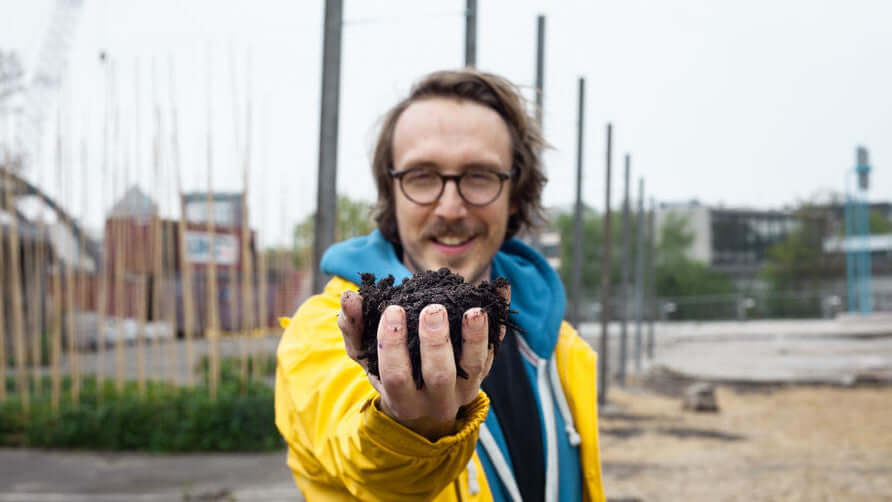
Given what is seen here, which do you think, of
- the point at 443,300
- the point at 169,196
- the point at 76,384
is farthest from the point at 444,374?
the point at 76,384

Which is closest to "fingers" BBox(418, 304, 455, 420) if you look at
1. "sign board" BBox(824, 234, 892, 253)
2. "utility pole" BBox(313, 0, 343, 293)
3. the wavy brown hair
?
the wavy brown hair

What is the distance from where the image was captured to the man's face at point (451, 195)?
161 cm

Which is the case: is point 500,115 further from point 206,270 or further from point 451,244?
point 206,270

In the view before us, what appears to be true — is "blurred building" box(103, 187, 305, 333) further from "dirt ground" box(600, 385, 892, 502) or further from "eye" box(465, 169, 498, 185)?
"eye" box(465, 169, 498, 185)

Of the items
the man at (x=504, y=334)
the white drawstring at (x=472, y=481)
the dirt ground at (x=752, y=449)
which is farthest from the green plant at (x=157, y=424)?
the white drawstring at (x=472, y=481)

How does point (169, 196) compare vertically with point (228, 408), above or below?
above

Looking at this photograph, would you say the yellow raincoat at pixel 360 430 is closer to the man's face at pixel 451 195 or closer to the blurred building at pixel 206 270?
the man's face at pixel 451 195

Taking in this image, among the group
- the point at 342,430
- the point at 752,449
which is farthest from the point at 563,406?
the point at 752,449

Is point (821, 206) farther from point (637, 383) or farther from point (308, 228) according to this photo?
point (308, 228)

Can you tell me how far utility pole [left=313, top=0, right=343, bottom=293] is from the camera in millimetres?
3244

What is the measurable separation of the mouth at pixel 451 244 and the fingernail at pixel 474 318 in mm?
744

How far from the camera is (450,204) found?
1581mm

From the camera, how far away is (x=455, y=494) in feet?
4.28

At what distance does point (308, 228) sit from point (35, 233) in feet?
14.8
